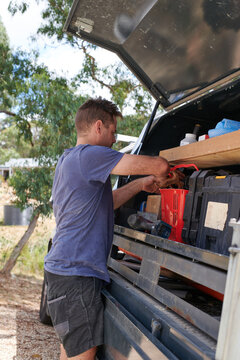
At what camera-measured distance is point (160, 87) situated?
10.3ft

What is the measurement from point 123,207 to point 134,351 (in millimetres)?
1433

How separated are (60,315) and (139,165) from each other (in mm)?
911

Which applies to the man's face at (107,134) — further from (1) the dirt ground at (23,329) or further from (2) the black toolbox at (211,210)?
(1) the dirt ground at (23,329)

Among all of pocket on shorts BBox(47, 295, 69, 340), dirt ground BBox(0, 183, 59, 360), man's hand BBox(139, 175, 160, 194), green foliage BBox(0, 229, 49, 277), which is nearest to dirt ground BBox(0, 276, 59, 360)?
dirt ground BBox(0, 183, 59, 360)

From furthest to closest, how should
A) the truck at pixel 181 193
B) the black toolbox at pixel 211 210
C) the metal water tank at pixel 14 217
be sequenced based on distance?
the metal water tank at pixel 14 217 < the black toolbox at pixel 211 210 < the truck at pixel 181 193

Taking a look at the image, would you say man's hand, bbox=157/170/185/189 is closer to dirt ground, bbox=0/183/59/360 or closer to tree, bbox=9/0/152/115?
dirt ground, bbox=0/183/59/360

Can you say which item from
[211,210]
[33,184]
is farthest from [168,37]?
[33,184]

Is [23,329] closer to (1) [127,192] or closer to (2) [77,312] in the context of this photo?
(1) [127,192]

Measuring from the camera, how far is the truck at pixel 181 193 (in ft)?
4.62

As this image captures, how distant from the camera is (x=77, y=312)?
2.08m

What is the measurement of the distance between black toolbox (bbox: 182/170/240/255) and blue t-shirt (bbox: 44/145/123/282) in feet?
1.52

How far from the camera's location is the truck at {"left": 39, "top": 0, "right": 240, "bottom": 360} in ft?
4.62

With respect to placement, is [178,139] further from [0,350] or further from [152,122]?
[0,350]

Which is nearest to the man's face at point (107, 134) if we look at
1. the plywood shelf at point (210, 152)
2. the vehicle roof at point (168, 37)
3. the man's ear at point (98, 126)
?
the man's ear at point (98, 126)
